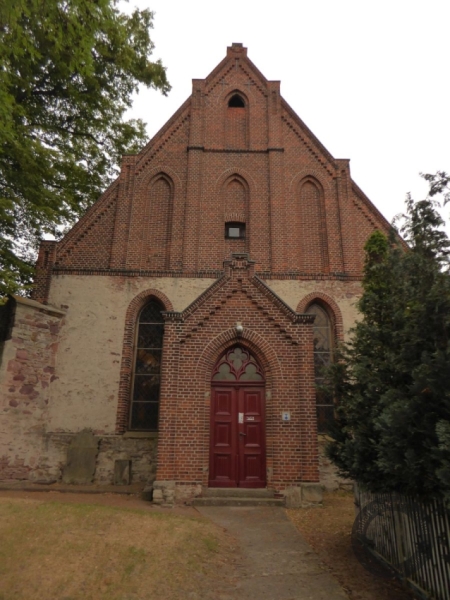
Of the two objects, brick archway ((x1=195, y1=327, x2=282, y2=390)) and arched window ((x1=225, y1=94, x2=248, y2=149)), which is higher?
arched window ((x1=225, y1=94, x2=248, y2=149))

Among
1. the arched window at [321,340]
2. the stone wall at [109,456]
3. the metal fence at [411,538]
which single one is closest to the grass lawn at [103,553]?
the metal fence at [411,538]

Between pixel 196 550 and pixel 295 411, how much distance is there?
430cm

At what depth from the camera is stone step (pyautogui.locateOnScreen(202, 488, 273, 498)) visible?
30.2 feet

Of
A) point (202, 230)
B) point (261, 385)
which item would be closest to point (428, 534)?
point (261, 385)

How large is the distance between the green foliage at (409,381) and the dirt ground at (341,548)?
109 cm

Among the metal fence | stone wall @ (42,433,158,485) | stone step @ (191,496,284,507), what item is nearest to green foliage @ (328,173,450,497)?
the metal fence

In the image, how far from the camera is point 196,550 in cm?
609

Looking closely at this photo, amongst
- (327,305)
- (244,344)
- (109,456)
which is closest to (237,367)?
(244,344)

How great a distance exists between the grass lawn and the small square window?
854 cm

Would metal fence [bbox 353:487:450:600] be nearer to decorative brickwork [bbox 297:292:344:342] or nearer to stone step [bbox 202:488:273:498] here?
stone step [bbox 202:488:273:498]

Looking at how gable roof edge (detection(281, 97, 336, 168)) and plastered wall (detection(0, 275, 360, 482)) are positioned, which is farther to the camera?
gable roof edge (detection(281, 97, 336, 168))

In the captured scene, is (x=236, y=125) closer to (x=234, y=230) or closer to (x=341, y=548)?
(x=234, y=230)

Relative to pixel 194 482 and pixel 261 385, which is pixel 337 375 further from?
pixel 194 482

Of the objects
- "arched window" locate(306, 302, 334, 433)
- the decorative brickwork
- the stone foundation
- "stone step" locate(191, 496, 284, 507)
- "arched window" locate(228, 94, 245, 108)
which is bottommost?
"stone step" locate(191, 496, 284, 507)
